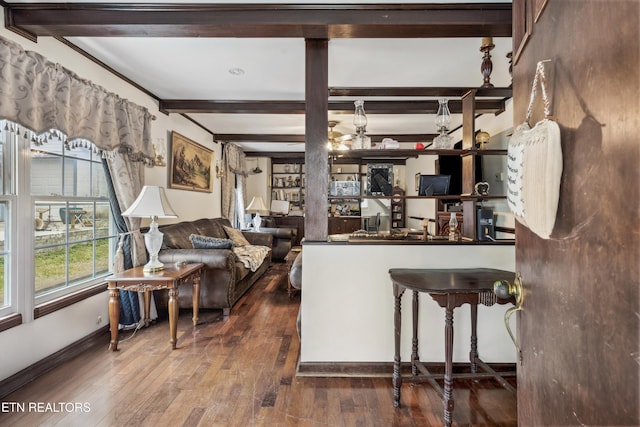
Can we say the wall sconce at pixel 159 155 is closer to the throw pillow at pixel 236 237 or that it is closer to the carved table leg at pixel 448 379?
the throw pillow at pixel 236 237

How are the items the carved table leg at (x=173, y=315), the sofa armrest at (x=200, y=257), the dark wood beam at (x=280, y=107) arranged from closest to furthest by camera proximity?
the carved table leg at (x=173, y=315) → the sofa armrest at (x=200, y=257) → the dark wood beam at (x=280, y=107)

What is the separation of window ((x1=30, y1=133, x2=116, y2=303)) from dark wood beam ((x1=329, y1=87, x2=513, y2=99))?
2158mm

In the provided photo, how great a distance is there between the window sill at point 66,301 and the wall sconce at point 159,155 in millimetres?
1483

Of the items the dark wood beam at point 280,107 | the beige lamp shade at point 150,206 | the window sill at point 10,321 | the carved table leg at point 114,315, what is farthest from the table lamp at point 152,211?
the dark wood beam at point 280,107

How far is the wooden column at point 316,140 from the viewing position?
2.35m

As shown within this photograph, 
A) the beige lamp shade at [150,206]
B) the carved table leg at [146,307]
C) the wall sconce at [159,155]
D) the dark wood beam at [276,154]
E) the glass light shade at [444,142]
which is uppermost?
the dark wood beam at [276,154]

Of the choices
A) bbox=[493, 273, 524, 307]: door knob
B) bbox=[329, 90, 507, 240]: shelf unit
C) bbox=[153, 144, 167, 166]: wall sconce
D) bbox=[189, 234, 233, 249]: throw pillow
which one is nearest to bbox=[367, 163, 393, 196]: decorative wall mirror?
bbox=[329, 90, 507, 240]: shelf unit

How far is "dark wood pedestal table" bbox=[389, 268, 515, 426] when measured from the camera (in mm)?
1755

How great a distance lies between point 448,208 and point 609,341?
5.48 metres

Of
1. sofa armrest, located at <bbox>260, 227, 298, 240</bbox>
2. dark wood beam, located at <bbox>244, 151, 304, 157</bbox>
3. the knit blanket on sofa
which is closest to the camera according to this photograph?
the knit blanket on sofa

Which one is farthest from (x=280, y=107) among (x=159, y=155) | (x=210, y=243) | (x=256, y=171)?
(x=256, y=171)

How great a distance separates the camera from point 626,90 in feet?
1.62

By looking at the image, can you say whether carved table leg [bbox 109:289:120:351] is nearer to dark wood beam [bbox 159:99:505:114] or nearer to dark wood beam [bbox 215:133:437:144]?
dark wood beam [bbox 159:99:505:114]

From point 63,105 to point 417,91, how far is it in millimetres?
2702
